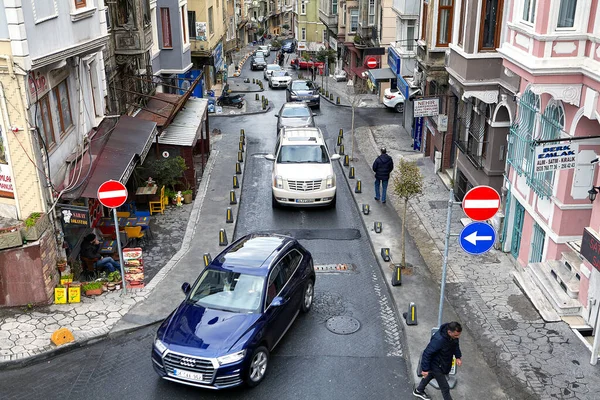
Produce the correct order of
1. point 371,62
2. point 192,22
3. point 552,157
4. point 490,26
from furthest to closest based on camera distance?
1. point 192,22
2. point 371,62
3. point 490,26
4. point 552,157

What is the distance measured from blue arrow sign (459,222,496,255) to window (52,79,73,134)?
33.0ft

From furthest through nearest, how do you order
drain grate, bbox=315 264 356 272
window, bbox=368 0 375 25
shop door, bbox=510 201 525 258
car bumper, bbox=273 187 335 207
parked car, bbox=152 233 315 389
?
window, bbox=368 0 375 25 → car bumper, bbox=273 187 335 207 → drain grate, bbox=315 264 356 272 → shop door, bbox=510 201 525 258 → parked car, bbox=152 233 315 389

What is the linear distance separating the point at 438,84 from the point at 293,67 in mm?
41955

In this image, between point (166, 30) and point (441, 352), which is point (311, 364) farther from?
point (166, 30)

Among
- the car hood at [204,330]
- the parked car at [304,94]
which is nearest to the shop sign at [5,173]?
the car hood at [204,330]

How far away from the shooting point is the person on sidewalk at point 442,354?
8734 mm

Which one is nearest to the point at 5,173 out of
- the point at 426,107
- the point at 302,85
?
the point at 426,107

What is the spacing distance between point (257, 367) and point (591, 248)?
6445mm

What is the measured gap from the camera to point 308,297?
40.6 feet

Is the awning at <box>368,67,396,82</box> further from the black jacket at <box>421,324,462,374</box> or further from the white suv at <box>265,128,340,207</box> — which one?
the black jacket at <box>421,324,462,374</box>

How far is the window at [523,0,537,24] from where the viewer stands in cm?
1177

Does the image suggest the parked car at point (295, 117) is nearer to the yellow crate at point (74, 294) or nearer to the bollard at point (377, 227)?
the bollard at point (377, 227)

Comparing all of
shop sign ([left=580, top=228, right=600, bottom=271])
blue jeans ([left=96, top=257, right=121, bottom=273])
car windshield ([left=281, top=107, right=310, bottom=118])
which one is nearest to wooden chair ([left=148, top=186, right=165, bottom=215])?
blue jeans ([left=96, top=257, right=121, bottom=273])

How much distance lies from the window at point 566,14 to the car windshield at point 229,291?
762 cm
